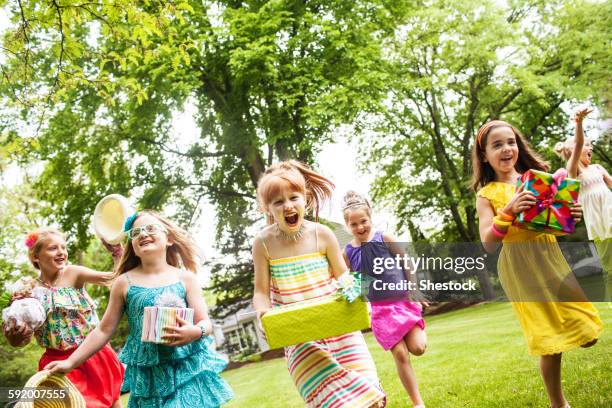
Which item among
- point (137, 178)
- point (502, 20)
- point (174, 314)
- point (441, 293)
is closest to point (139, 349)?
point (174, 314)

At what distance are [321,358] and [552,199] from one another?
1683 millimetres

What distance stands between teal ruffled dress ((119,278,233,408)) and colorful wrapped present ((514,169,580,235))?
217 centimetres

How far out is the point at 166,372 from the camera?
11.7ft

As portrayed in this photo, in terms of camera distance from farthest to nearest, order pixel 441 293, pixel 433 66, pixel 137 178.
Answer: pixel 433 66
pixel 137 178
pixel 441 293

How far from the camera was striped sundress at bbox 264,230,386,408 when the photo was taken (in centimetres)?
324

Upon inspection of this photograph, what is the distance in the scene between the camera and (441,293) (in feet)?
13.0

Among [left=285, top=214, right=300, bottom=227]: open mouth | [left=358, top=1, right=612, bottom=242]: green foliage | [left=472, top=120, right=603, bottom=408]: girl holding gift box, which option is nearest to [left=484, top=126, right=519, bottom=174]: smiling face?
[left=472, top=120, right=603, bottom=408]: girl holding gift box

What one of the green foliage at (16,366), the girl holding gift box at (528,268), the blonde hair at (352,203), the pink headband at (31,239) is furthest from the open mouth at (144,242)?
the green foliage at (16,366)

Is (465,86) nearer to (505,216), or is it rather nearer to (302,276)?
(505,216)

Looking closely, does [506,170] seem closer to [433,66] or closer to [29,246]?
[29,246]

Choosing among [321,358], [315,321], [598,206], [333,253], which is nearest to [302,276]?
[333,253]

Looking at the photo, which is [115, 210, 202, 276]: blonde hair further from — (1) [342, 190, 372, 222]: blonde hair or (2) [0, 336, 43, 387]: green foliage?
(2) [0, 336, 43, 387]: green foliage

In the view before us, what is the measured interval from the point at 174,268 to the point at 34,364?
16.3 metres

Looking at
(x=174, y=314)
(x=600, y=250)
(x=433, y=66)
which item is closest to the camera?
(x=174, y=314)
